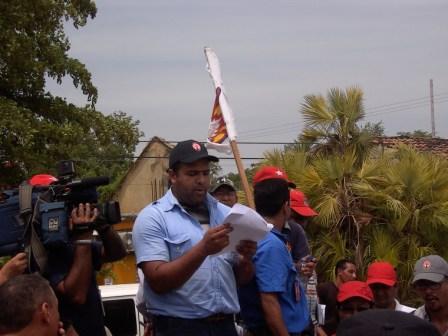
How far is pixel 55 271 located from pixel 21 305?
2.90 feet

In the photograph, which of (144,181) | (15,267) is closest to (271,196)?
(15,267)

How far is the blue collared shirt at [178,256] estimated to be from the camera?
4.20m

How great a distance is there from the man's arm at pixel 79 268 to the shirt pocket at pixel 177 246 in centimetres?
41

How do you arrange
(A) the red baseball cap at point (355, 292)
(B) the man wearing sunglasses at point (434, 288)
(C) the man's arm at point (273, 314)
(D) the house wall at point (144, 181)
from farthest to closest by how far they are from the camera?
1. (D) the house wall at point (144, 181)
2. (A) the red baseball cap at point (355, 292)
3. (B) the man wearing sunglasses at point (434, 288)
4. (C) the man's arm at point (273, 314)

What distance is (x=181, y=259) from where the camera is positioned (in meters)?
3.98

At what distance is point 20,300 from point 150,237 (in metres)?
0.99

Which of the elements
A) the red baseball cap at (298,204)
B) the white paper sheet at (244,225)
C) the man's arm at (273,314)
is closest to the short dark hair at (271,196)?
the man's arm at (273,314)

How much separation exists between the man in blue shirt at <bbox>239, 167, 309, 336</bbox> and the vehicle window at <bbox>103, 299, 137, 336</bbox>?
11.9 ft

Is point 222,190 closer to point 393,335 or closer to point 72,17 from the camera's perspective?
point 393,335

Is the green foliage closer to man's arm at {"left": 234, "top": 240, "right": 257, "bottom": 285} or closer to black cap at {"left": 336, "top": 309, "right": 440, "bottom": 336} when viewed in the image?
man's arm at {"left": 234, "top": 240, "right": 257, "bottom": 285}

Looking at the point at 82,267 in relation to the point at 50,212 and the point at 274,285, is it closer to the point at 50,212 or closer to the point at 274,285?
the point at 50,212

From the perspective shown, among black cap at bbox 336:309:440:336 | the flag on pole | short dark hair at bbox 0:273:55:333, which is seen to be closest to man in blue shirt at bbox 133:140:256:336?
short dark hair at bbox 0:273:55:333

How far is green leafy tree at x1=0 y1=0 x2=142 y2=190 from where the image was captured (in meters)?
11.5

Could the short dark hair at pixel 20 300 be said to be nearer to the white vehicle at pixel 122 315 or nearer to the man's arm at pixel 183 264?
the man's arm at pixel 183 264
